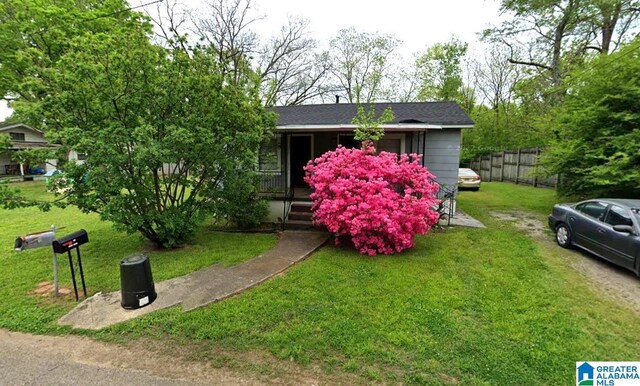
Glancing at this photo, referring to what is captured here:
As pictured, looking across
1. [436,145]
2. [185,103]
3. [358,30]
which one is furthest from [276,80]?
[185,103]

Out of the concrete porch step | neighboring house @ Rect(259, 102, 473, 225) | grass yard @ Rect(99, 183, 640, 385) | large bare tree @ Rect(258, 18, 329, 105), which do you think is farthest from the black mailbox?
large bare tree @ Rect(258, 18, 329, 105)

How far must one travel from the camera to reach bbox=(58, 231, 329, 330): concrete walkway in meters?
3.89

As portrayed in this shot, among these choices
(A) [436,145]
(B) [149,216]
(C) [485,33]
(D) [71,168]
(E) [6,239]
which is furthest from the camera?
(C) [485,33]

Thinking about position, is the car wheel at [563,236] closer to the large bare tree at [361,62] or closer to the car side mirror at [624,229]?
the car side mirror at [624,229]

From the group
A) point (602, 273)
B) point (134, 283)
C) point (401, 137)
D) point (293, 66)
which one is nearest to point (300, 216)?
point (401, 137)

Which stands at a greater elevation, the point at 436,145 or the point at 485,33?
the point at 485,33

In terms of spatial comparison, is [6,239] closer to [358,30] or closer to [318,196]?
[318,196]

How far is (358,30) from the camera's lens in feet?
82.0

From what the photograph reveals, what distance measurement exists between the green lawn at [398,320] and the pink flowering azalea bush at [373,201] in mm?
498

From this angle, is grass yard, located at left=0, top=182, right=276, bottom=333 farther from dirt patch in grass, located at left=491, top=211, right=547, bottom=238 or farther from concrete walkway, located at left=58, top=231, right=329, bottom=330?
dirt patch in grass, located at left=491, top=211, right=547, bottom=238

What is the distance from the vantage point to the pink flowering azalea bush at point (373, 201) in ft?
20.0

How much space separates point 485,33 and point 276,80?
49.2ft

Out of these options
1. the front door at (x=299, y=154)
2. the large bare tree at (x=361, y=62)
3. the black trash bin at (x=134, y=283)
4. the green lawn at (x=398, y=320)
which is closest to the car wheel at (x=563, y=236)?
the green lawn at (x=398, y=320)

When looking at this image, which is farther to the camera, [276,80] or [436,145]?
[276,80]
